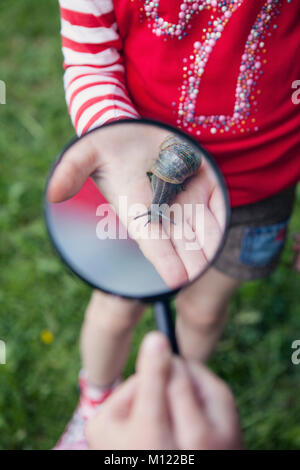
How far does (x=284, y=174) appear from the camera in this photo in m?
1.43

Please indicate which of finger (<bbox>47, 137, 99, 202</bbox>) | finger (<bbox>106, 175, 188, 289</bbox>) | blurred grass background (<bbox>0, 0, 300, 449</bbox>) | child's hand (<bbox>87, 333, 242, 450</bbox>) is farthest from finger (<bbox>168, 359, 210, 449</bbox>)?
blurred grass background (<bbox>0, 0, 300, 449</bbox>)

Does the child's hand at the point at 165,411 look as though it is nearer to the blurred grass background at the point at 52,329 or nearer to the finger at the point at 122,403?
the finger at the point at 122,403

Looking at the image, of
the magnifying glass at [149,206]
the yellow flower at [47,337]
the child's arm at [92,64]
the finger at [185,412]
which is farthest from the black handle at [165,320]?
the yellow flower at [47,337]

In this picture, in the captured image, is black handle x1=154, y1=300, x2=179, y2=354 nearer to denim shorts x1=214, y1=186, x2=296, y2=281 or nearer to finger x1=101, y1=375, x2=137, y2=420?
finger x1=101, y1=375, x2=137, y2=420

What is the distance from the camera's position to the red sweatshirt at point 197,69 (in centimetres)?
113

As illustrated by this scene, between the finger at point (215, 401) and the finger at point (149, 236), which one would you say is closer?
the finger at point (215, 401)

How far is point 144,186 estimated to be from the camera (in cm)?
107

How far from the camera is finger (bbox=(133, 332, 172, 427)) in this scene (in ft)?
2.64

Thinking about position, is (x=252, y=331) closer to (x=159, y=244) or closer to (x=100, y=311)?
(x=100, y=311)

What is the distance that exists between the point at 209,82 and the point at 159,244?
1.58 feet

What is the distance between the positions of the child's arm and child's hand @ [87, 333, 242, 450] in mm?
622

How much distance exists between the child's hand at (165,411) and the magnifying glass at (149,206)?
152 mm
